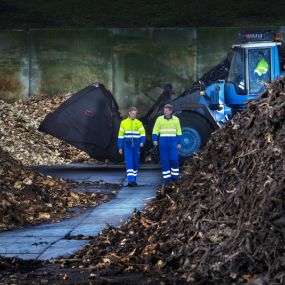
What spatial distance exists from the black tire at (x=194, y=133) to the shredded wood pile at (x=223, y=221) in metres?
10.6

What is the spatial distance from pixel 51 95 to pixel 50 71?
99cm

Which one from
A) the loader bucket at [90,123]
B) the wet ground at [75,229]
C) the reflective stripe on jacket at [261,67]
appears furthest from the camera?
the loader bucket at [90,123]

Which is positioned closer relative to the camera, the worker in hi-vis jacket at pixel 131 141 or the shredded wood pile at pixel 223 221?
the shredded wood pile at pixel 223 221

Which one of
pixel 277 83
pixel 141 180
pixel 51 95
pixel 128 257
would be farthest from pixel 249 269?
pixel 51 95

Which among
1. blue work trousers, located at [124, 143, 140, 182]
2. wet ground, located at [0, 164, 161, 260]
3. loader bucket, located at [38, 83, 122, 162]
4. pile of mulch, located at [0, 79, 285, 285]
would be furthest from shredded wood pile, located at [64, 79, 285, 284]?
loader bucket, located at [38, 83, 122, 162]

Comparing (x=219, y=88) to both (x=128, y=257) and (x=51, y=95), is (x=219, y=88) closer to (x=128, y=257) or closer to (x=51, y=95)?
(x=51, y=95)

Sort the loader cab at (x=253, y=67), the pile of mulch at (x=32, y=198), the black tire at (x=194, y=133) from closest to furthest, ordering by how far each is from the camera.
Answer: the pile of mulch at (x=32, y=198), the loader cab at (x=253, y=67), the black tire at (x=194, y=133)

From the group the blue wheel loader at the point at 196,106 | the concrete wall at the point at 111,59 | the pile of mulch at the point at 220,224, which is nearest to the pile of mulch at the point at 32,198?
the pile of mulch at the point at 220,224

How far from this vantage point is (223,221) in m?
9.11

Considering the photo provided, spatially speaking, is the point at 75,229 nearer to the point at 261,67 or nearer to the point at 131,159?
the point at 131,159

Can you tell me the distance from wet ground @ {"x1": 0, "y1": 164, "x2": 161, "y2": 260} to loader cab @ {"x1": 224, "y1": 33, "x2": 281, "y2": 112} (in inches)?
145

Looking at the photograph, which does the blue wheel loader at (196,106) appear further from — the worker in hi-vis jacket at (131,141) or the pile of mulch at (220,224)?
the pile of mulch at (220,224)

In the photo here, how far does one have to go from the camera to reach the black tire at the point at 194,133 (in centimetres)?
2181

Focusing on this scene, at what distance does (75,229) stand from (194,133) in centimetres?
980
